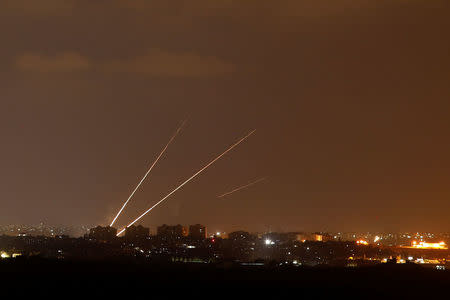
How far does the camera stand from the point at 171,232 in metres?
113

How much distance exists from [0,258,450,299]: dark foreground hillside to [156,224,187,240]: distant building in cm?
7284

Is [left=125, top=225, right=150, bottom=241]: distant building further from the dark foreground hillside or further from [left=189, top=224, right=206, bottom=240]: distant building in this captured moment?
the dark foreground hillside

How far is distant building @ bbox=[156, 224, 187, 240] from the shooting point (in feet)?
366

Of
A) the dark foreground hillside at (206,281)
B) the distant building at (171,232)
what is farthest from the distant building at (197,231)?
the dark foreground hillside at (206,281)

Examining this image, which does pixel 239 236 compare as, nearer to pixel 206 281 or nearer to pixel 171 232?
pixel 171 232

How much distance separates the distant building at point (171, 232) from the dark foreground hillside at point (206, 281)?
239 feet

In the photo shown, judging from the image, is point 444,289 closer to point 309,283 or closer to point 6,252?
point 309,283

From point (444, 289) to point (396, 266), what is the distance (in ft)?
29.1

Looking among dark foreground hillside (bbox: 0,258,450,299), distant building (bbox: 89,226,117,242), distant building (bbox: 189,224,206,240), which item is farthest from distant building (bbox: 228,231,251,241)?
dark foreground hillside (bbox: 0,258,450,299)

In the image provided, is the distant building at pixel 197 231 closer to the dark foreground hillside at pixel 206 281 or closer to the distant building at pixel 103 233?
the distant building at pixel 103 233

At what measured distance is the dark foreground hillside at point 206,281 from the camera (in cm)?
2717

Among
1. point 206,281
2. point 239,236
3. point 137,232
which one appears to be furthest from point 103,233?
point 206,281

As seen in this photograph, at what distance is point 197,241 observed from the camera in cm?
10519

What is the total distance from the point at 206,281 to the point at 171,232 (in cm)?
8241
